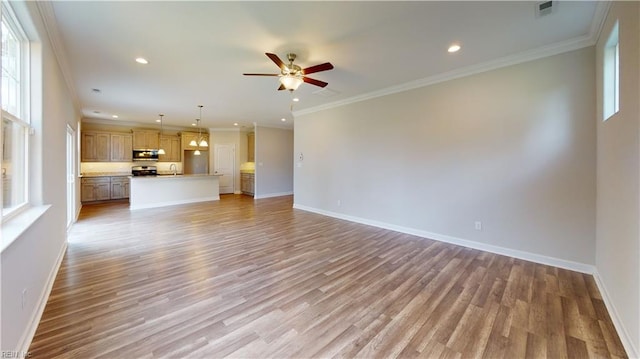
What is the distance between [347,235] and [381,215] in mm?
975

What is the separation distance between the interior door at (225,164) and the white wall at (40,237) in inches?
260

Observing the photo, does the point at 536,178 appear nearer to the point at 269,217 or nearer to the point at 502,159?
the point at 502,159

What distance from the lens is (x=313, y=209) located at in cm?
677

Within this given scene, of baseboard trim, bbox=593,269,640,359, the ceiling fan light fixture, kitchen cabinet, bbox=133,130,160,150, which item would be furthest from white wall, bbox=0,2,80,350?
kitchen cabinet, bbox=133,130,160,150

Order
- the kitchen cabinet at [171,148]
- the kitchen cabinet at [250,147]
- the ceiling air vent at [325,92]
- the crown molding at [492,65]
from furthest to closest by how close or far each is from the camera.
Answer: the kitchen cabinet at [250,147] → the kitchen cabinet at [171,148] → the ceiling air vent at [325,92] → the crown molding at [492,65]

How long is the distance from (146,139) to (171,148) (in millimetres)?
856

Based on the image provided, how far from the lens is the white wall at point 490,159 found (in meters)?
3.12

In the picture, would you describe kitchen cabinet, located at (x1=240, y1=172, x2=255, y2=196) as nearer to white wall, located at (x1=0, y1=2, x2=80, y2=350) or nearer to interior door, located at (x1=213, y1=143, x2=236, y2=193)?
interior door, located at (x1=213, y1=143, x2=236, y2=193)

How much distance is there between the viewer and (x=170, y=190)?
7691 millimetres

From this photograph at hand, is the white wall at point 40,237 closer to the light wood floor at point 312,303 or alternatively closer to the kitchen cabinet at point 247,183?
the light wood floor at point 312,303

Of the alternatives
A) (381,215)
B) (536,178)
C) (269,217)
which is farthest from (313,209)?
(536,178)

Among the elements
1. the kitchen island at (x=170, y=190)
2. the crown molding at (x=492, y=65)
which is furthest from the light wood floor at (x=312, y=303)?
the kitchen island at (x=170, y=190)

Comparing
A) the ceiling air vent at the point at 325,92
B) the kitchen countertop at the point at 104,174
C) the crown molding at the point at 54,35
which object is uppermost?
the ceiling air vent at the point at 325,92

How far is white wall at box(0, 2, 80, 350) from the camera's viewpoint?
160cm
